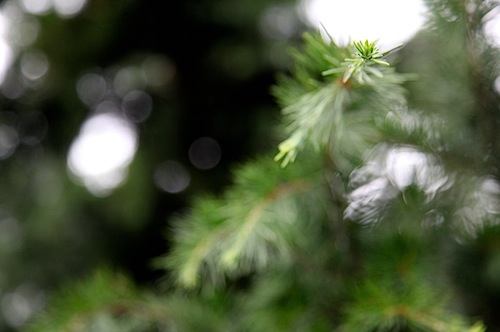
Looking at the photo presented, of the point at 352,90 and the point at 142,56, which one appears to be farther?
the point at 142,56

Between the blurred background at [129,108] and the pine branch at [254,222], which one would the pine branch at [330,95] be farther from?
the blurred background at [129,108]

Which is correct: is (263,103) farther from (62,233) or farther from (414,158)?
(414,158)

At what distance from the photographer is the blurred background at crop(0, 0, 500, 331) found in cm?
129

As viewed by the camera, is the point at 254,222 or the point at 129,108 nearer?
the point at 254,222

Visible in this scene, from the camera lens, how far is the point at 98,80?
1.41 meters

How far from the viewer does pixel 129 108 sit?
142cm

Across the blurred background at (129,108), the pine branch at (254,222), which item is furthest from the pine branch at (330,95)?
the blurred background at (129,108)

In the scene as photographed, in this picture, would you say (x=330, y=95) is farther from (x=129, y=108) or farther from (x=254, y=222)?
(x=129, y=108)

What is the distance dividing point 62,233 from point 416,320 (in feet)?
3.13

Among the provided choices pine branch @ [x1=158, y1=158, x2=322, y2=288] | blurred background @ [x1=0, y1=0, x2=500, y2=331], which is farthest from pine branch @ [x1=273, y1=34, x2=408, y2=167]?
blurred background @ [x1=0, y1=0, x2=500, y2=331]

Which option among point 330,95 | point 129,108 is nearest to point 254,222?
point 330,95

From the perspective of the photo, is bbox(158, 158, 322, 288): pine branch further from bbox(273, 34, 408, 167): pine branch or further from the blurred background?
the blurred background

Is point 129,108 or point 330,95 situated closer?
point 330,95

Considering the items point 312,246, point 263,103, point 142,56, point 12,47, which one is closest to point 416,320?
point 312,246
